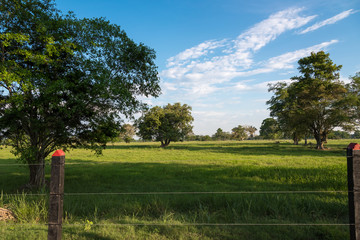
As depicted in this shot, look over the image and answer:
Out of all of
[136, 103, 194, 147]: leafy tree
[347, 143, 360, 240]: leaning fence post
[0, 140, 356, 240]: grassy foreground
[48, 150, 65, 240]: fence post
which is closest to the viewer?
[347, 143, 360, 240]: leaning fence post

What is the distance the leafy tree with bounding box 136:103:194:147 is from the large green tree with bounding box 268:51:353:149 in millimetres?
21898

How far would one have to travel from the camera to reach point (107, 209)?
6.03 m

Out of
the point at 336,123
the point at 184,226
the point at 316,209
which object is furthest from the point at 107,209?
the point at 336,123

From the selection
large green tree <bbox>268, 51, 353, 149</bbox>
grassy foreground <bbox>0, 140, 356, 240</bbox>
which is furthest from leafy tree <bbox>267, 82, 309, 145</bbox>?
grassy foreground <bbox>0, 140, 356, 240</bbox>

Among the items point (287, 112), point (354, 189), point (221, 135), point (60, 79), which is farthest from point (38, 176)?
point (221, 135)

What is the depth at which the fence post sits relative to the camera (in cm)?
321

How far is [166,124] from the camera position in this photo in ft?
156

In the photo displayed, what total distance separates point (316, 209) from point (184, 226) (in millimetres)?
3942

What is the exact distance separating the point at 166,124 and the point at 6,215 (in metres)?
42.6

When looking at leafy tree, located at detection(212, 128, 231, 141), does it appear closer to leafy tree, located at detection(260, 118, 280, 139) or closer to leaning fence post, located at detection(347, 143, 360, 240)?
leafy tree, located at detection(260, 118, 280, 139)

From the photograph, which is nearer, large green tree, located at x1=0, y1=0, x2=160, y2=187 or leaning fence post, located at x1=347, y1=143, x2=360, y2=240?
leaning fence post, located at x1=347, y1=143, x2=360, y2=240

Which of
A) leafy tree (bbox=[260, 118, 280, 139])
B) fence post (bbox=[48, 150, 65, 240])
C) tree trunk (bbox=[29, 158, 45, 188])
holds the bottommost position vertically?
tree trunk (bbox=[29, 158, 45, 188])

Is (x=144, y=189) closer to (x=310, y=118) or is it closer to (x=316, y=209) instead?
(x=316, y=209)

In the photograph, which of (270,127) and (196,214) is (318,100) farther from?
(270,127)
